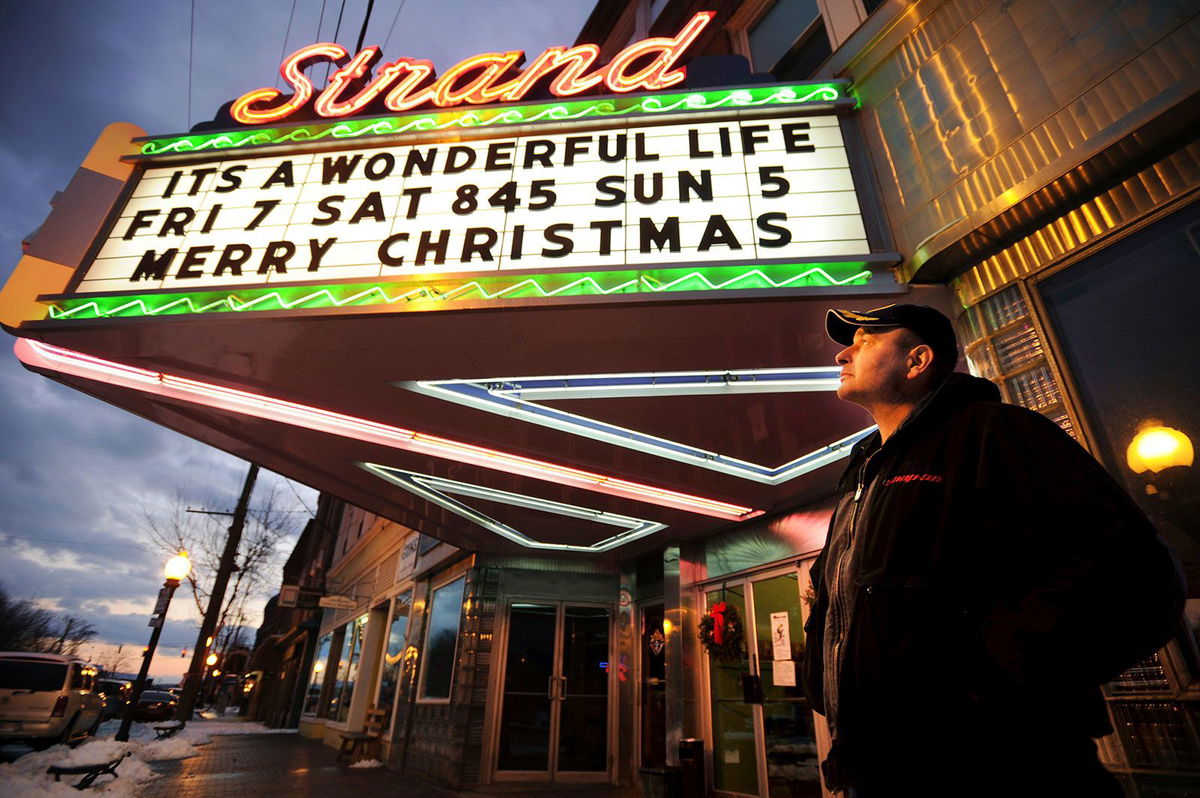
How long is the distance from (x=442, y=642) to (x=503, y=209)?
9.34m

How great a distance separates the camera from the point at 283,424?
5660mm

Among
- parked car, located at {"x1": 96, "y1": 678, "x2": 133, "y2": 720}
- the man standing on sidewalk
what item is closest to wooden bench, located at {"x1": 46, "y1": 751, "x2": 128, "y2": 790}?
the man standing on sidewalk

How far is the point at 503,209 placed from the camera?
439 centimetres

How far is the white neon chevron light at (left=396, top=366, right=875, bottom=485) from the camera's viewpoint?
466 centimetres

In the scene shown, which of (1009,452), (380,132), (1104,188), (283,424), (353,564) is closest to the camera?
(1009,452)

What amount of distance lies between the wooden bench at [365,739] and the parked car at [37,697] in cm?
533

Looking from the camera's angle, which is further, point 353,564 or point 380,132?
point 353,564

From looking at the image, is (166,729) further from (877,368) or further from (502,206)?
(877,368)

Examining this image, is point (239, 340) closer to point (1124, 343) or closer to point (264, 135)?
point (264, 135)

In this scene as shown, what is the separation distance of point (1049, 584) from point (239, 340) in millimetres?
4842

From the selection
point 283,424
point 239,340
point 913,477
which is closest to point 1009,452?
point 913,477

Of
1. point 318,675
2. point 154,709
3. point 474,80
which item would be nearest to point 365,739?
point 318,675

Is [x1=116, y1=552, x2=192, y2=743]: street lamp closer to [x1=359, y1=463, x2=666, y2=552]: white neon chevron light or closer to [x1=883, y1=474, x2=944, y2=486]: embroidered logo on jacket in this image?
[x1=359, y1=463, x2=666, y2=552]: white neon chevron light

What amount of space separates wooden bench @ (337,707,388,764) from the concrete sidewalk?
0.95ft
